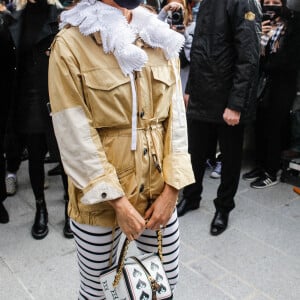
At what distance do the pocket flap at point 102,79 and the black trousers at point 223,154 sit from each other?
60.8 inches

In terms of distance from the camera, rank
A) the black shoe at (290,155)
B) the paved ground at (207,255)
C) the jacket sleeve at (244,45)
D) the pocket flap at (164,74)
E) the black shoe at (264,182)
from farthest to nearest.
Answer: the black shoe at (290,155) → the black shoe at (264,182) → the jacket sleeve at (244,45) → the paved ground at (207,255) → the pocket flap at (164,74)

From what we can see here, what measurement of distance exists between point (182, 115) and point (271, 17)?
94.2 inches

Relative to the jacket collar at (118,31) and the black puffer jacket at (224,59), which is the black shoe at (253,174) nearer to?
the black puffer jacket at (224,59)

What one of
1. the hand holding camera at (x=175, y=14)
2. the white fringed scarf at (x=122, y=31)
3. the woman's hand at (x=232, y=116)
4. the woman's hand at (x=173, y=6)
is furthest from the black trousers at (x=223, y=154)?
the white fringed scarf at (x=122, y=31)

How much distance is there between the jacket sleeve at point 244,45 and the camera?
2412 mm

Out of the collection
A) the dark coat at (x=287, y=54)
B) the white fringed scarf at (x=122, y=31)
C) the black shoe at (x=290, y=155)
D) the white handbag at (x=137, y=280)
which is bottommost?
the black shoe at (x=290, y=155)

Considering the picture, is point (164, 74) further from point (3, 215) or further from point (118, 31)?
point (3, 215)

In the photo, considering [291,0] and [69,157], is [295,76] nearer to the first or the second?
[291,0]

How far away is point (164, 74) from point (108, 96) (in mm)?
254

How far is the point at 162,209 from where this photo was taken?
1.45 metres

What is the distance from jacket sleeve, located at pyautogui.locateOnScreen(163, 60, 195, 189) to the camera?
57.6 inches

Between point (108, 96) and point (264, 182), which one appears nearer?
point (108, 96)

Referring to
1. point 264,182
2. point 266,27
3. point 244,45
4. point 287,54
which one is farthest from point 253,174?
point 244,45

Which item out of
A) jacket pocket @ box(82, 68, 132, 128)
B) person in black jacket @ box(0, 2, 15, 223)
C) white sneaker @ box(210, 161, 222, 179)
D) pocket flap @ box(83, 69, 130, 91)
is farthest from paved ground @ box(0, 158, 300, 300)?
pocket flap @ box(83, 69, 130, 91)
